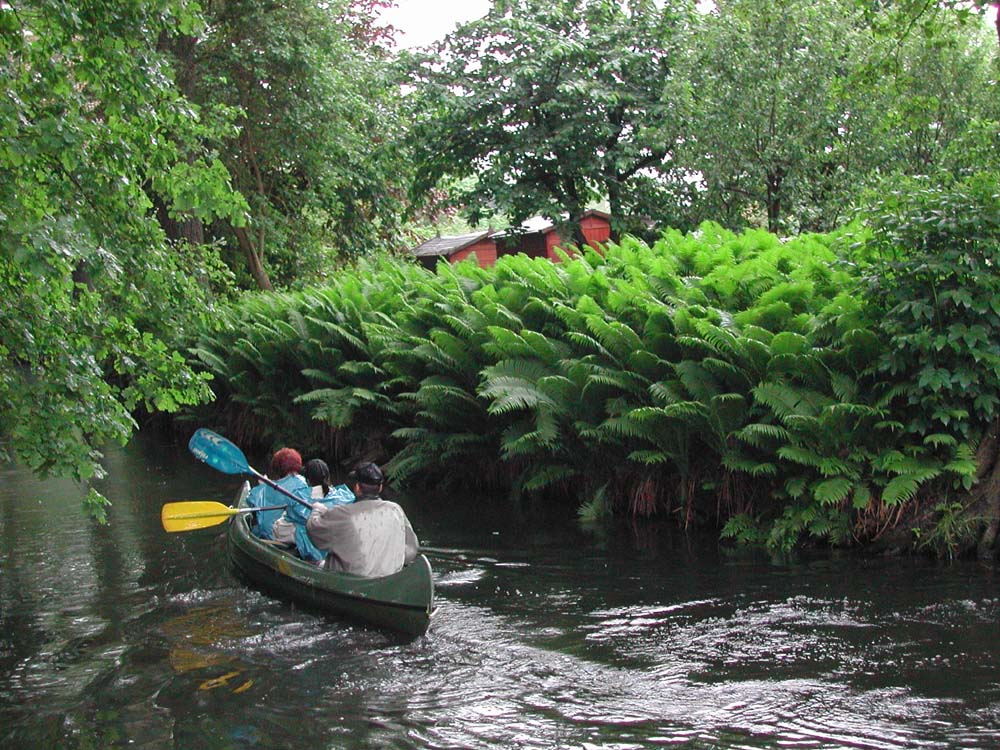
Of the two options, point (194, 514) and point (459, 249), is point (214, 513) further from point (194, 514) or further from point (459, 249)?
point (459, 249)

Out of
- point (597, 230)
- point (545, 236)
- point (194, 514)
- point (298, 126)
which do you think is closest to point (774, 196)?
point (298, 126)

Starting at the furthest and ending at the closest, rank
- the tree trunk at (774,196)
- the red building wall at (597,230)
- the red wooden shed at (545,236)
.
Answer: the red building wall at (597,230)
the red wooden shed at (545,236)
the tree trunk at (774,196)

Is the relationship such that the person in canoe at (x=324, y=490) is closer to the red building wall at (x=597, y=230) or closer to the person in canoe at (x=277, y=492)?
the person in canoe at (x=277, y=492)

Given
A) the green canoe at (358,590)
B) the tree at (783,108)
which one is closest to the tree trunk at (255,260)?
the tree at (783,108)

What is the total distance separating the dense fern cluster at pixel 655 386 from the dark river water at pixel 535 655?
0.78 meters

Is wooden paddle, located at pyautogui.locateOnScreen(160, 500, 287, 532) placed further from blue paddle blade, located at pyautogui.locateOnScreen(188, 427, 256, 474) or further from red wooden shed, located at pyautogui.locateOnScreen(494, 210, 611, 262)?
red wooden shed, located at pyautogui.locateOnScreen(494, 210, 611, 262)

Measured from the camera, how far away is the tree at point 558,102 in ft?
76.9

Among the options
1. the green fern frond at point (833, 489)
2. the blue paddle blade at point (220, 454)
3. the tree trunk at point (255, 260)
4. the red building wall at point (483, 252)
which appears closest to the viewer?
the green fern frond at point (833, 489)

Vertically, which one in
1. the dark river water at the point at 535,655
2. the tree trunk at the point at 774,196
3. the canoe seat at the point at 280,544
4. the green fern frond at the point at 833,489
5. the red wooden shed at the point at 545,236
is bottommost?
the dark river water at the point at 535,655

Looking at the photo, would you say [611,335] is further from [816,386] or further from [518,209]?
[518,209]

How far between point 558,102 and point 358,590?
16.6 meters

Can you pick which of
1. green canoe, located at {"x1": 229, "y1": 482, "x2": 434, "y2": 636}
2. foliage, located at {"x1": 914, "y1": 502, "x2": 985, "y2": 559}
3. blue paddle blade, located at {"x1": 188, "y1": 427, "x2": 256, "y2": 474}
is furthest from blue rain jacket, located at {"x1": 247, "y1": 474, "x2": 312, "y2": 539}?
foliage, located at {"x1": 914, "y1": 502, "x2": 985, "y2": 559}

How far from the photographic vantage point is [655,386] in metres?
11.9

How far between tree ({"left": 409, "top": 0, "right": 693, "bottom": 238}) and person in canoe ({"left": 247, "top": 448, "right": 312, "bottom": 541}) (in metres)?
13.8
